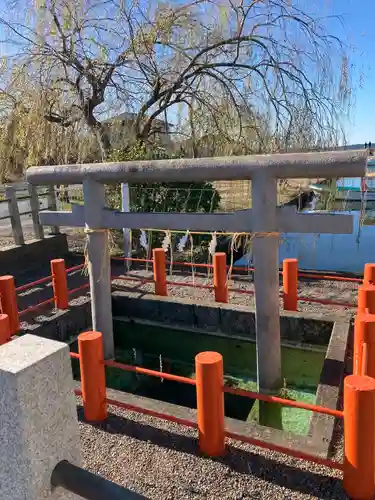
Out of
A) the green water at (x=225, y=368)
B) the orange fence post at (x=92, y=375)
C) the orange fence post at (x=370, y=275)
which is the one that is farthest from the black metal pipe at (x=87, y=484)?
the orange fence post at (x=370, y=275)

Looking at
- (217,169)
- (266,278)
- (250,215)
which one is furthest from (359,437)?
(217,169)

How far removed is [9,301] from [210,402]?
11.6 feet

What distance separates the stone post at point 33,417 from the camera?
1287mm

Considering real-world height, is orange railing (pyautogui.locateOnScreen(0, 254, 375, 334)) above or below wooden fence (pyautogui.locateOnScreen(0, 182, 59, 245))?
below

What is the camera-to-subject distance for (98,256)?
4945 mm

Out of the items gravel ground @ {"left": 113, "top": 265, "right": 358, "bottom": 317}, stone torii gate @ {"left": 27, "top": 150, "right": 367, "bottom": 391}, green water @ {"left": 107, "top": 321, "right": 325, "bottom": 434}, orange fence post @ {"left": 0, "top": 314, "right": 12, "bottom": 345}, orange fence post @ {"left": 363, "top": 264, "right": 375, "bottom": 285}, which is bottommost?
green water @ {"left": 107, "top": 321, "right": 325, "bottom": 434}

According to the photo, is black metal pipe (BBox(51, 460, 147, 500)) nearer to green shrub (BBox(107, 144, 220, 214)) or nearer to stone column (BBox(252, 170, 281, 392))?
stone column (BBox(252, 170, 281, 392))

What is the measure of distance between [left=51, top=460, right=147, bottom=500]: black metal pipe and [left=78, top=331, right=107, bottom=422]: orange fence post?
83.4 inches

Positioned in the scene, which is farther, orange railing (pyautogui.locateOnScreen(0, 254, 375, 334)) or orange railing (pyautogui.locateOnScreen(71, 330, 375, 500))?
orange railing (pyautogui.locateOnScreen(0, 254, 375, 334))

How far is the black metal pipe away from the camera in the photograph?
3.72 feet

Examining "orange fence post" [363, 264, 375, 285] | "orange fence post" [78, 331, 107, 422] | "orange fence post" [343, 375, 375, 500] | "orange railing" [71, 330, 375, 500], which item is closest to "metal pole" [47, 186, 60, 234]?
"orange railing" [71, 330, 375, 500]

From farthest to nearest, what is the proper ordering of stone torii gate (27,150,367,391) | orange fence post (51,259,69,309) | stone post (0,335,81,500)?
orange fence post (51,259,69,309) < stone torii gate (27,150,367,391) < stone post (0,335,81,500)

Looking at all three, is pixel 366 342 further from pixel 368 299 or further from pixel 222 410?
pixel 222 410

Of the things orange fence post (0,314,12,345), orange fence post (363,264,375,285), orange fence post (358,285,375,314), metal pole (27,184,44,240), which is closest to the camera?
orange fence post (0,314,12,345)
